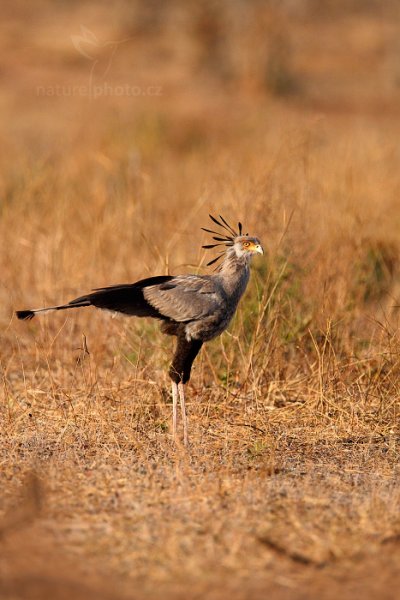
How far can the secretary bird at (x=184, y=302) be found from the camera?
169 inches

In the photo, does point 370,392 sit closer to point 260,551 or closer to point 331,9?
point 260,551

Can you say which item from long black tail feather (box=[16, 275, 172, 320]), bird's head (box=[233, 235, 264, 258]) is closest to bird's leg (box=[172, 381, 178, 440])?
long black tail feather (box=[16, 275, 172, 320])

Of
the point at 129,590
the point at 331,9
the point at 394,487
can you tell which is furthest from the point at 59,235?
the point at 331,9

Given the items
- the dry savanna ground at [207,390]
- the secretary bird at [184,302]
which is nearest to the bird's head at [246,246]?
the secretary bird at [184,302]

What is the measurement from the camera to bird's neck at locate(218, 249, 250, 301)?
173 inches

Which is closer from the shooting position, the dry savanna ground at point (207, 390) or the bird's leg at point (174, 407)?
the dry savanna ground at point (207, 390)

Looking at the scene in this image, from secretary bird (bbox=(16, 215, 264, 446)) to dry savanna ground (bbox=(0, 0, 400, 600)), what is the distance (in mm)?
412

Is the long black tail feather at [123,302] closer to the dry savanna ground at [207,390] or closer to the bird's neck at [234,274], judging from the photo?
the bird's neck at [234,274]

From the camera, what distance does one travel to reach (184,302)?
4293mm

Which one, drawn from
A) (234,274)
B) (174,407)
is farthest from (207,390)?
(234,274)

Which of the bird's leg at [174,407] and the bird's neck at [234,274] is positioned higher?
the bird's neck at [234,274]

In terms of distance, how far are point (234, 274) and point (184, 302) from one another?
11.5 inches

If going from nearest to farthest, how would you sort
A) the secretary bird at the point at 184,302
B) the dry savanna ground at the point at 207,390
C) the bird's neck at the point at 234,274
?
the dry savanna ground at the point at 207,390, the secretary bird at the point at 184,302, the bird's neck at the point at 234,274

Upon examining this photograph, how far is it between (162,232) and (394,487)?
3.86 m
